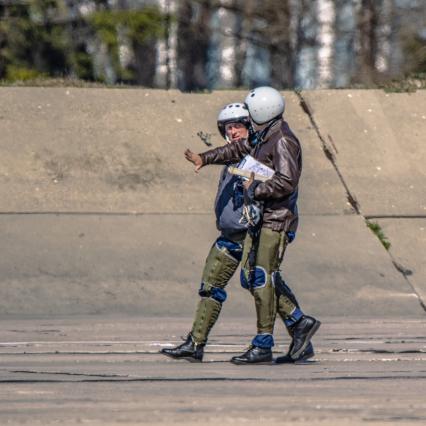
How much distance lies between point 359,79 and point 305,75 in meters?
6.31

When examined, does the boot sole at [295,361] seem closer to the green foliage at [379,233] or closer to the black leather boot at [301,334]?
the black leather boot at [301,334]

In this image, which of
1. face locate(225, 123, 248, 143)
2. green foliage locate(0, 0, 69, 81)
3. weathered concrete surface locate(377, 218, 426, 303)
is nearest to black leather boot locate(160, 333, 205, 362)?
face locate(225, 123, 248, 143)

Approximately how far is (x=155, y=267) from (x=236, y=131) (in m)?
5.37

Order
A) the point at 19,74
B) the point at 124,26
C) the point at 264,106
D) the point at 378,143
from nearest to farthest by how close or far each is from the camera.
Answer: the point at 264,106 < the point at 378,143 < the point at 19,74 < the point at 124,26

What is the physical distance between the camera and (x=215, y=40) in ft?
114

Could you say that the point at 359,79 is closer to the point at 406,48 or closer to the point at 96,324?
the point at 406,48

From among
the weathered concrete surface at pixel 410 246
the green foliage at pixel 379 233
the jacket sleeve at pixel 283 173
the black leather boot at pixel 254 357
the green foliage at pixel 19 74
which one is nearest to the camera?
the jacket sleeve at pixel 283 173

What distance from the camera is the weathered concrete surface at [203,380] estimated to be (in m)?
7.46

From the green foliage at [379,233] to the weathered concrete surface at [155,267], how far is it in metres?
0.08

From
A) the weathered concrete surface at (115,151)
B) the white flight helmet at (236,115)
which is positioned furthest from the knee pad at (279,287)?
the weathered concrete surface at (115,151)

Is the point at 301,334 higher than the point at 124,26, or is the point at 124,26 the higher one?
the point at 301,334

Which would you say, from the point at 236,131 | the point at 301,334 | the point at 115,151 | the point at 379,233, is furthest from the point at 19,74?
the point at 301,334

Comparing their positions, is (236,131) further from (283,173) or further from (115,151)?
(115,151)

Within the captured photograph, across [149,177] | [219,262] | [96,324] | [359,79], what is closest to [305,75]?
[359,79]
